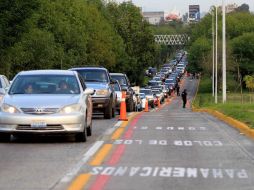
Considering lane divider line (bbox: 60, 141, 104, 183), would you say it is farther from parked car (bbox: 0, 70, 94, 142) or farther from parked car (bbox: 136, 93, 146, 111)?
parked car (bbox: 136, 93, 146, 111)

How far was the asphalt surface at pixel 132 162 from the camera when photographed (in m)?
10.2

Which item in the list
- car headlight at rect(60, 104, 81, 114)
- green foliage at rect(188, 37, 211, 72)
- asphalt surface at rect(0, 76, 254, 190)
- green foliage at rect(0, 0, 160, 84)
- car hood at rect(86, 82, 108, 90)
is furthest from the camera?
green foliage at rect(188, 37, 211, 72)

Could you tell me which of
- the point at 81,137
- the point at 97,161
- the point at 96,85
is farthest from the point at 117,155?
the point at 96,85

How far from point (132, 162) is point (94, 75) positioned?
14.2 metres

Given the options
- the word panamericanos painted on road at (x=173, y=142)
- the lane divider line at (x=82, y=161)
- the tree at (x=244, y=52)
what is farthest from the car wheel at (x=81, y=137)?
the tree at (x=244, y=52)

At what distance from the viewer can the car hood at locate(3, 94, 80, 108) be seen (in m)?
14.8

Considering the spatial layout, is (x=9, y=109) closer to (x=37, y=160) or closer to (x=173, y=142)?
(x=37, y=160)

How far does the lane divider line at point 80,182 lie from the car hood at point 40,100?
A: 4358mm

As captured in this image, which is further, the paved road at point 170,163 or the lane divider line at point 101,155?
the lane divider line at point 101,155

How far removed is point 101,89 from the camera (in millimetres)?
24953

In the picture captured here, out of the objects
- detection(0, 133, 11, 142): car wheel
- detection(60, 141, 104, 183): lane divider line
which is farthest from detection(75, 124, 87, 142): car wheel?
detection(0, 133, 11, 142): car wheel

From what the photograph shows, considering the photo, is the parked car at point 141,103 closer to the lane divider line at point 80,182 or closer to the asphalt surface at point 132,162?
the asphalt surface at point 132,162

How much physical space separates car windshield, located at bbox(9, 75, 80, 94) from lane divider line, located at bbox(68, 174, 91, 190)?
18.2ft

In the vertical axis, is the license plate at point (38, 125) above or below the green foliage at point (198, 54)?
above
